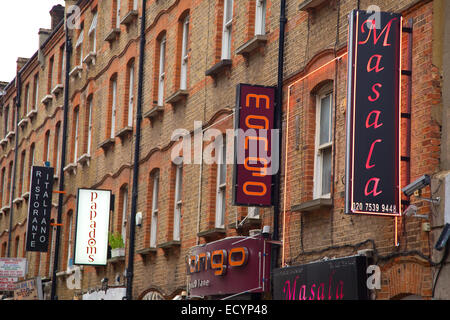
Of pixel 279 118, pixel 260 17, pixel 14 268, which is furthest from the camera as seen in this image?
pixel 14 268

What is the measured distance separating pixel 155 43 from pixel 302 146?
9.70 m

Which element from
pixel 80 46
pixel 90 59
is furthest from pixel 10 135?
pixel 90 59

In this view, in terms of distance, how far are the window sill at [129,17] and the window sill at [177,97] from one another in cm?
495

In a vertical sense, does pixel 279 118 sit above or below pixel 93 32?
below

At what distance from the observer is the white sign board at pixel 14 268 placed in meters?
33.5

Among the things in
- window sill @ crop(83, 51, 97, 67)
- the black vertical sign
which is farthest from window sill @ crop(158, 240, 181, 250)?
window sill @ crop(83, 51, 97, 67)

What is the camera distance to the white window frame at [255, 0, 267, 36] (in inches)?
701

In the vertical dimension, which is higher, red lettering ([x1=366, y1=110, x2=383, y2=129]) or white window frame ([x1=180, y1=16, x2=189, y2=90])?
white window frame ([x1=180, y1=16, x2=189, y2=90])

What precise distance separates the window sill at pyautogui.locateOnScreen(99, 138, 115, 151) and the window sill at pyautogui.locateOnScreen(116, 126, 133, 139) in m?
0.85

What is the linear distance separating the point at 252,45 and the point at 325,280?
5.57m

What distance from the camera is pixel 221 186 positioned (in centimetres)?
1892

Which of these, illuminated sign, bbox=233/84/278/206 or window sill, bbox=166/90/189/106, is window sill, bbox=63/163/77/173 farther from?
illuminated sign, bbox=233/84/278/206

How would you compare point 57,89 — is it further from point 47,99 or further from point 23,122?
point 23,122

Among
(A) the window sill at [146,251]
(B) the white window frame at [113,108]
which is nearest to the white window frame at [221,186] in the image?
(A) the window sill at [146,251]
